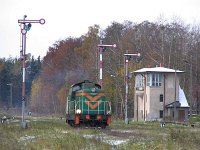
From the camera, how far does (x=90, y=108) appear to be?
34906mm

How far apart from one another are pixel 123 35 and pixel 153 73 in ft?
69.7

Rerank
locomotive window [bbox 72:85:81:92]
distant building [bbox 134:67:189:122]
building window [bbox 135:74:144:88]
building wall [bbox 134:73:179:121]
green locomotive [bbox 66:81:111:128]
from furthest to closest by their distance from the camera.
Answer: building window [bbox 135:74:144:88] → building wall [bbox 134:73:179:121] → distant building [bbox 134:67:189:122] → locomotive window [bbox 72:85:81:92] → green locomotive [bbox 66:81:111:128]

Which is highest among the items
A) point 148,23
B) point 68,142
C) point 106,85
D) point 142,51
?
point 148,23

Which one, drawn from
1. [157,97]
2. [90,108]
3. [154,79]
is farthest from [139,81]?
[90,108]

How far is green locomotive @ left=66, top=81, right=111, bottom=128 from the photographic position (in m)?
34.6

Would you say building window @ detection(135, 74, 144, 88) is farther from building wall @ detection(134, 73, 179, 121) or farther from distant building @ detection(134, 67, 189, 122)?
building wall @ detection(134, 73, 179, 121)

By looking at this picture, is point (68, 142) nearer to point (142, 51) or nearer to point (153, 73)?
point (153, 73)

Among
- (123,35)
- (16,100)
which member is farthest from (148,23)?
(16,100)

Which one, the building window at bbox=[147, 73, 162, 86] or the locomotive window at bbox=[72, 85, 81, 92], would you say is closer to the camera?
the locomotive window at bbox=[72, 85, 81, 92]

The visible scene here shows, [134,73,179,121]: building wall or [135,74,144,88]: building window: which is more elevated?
[135,74,144,88]: building window

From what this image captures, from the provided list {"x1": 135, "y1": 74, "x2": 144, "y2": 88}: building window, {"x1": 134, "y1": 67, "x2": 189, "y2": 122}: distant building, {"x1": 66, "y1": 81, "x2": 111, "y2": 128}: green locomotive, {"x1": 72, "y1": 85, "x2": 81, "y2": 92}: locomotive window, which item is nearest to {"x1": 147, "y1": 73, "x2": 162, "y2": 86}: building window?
{"x1": 134, "y1": 67, "x2": 189, "y2": 122}: distant building

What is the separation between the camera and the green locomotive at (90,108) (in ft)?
113

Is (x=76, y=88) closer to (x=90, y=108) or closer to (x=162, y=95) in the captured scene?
(x=90, y=108)

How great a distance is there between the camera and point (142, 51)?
87312 mm
